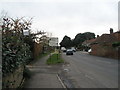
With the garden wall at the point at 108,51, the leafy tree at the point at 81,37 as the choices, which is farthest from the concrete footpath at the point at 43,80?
the leafy tree at the point at 81,37

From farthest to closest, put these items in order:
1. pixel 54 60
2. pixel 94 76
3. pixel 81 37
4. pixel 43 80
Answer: pixel 81 37 < pixel 54 60 < pixel 94 76 < pixel 43 80


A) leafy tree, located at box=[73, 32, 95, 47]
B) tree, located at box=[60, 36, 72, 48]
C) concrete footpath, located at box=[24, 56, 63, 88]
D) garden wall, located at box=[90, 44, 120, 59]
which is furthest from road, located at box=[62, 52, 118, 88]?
leafy tree, located at box=[73, 32, 95, 47]

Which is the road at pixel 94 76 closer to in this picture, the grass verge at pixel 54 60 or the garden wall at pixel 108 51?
A: the grass verge at pixel 54 60

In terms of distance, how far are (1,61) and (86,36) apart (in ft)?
406

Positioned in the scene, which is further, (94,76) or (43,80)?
(94,76)

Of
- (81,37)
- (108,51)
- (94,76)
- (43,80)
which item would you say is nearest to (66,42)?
(81,37)

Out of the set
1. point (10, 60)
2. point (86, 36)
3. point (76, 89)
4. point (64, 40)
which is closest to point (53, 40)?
point (76, 89)

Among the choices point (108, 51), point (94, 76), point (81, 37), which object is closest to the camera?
point (94, 76)

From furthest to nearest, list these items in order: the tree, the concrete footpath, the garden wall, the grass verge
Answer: the tree → the garden wall → the grass verge → the concrete footpath

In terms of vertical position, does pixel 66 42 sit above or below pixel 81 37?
below

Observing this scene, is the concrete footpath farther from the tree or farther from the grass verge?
the tree

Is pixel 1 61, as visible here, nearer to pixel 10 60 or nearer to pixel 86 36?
pixel 10 60

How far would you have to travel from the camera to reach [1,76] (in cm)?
585

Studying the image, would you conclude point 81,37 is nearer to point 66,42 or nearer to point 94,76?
point 66,42
